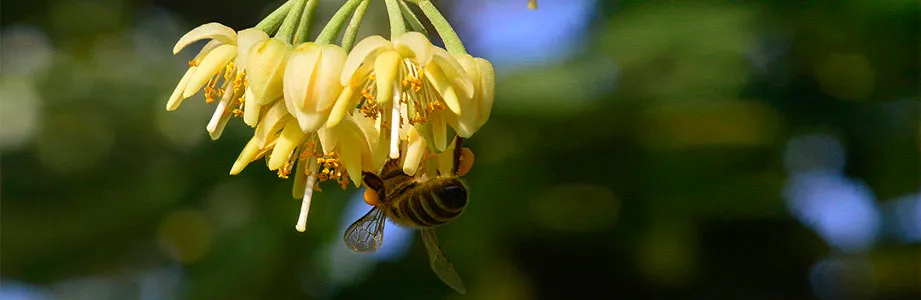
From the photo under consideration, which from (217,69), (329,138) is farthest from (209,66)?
(329,138)

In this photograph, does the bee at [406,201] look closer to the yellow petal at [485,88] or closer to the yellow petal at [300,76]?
the yellow petal at [485,88]

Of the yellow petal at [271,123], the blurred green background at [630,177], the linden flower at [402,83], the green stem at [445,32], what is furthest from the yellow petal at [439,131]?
the blurred green background at [630,177]

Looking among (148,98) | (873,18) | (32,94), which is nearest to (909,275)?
(873,18)

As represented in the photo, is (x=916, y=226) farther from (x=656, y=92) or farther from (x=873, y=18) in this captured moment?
(x=656, y=92)

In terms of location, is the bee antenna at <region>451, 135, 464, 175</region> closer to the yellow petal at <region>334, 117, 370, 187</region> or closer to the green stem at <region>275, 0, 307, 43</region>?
the yellow petal at <region>334, 117, 370, 187</region>

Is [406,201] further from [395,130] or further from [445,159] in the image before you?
[395,130]

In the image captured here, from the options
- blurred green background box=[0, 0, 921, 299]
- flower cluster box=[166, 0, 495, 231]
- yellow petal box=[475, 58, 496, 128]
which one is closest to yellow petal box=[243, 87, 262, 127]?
flower cluster box=[166, 0, 495, 231]
